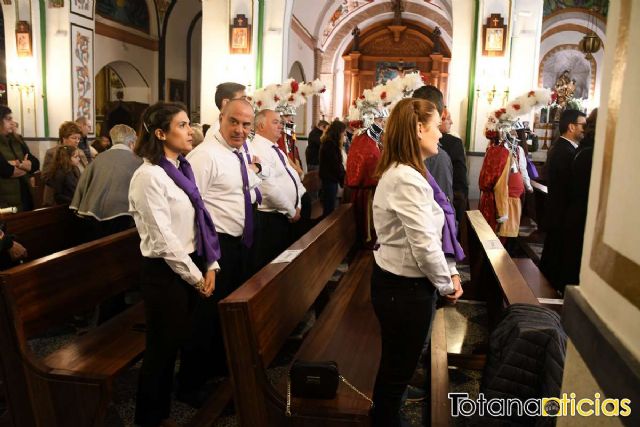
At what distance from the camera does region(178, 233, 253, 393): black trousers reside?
315 cm

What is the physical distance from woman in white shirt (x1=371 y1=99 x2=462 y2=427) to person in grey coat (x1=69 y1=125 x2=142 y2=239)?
100 inches

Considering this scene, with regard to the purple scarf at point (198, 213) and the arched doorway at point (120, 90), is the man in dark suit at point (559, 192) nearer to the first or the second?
the purple scarf at point (198, 213)

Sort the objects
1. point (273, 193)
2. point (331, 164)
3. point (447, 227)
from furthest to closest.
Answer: point (331, 164) < point (273, 193) < point (447, 227)

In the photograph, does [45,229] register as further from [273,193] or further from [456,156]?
[456,156]

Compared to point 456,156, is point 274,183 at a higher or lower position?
lower

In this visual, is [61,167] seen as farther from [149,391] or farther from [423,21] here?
[423,21]

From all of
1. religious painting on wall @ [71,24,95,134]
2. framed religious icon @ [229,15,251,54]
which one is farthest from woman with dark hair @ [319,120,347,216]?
religious painting on wall @ [71,24,95,134]

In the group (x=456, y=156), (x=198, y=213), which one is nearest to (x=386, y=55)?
(x=456, y=156)

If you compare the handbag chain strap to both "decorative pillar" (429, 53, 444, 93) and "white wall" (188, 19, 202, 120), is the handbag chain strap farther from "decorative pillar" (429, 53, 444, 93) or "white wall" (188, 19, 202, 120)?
"decorative pillar" (429, 53, 444, 93)

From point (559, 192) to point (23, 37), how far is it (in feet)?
33.6

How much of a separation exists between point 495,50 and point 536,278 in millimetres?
6234

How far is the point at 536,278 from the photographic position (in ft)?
14.3

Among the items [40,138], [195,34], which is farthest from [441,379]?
[195,34]

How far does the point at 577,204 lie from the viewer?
4.46 metres
